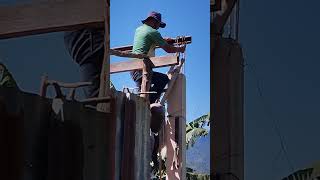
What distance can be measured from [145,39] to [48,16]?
348mm

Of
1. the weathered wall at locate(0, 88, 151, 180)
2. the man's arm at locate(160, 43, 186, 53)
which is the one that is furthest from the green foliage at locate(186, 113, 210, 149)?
A: the man's arm at locate(160, 43, 186, 53)

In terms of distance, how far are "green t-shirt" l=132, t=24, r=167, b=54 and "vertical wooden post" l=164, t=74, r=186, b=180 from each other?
0.15 m

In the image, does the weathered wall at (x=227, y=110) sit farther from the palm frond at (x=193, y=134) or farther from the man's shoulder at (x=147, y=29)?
the man's shoulder at (x=147, y=29)

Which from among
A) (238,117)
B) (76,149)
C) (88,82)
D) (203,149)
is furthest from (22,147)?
(238,117)

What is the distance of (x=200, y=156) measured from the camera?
168 centimetres

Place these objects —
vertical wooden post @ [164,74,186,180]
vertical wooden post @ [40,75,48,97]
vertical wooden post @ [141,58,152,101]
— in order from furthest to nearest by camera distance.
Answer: vertical wooden post @ [141,58,152,101], vertical wooden post @ [164,74,186,180], vertical wooden post @ [40,75,48,97]

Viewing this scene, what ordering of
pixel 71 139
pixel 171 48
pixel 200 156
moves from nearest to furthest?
pixel 71 139 → pixel 200 156 → pixel 171 48

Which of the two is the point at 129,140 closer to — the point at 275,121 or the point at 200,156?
the point at 200,156

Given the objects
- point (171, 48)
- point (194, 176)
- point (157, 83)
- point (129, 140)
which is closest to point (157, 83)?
point (157, 83)

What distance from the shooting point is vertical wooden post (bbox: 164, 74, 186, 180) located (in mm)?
1715

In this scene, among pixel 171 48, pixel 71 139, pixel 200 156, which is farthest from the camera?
pixel 171 48

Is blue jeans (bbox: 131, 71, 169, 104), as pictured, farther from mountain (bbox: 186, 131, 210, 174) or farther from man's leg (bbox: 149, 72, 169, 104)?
mountain (bbox: 186, 131, 210, 174)

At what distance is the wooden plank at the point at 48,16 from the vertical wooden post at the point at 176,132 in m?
0.36

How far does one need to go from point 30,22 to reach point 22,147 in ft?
1.47
